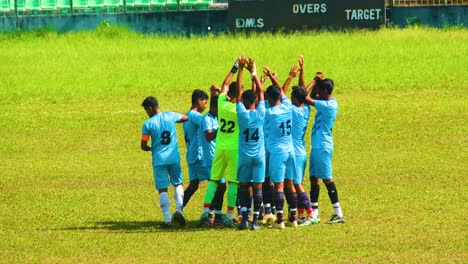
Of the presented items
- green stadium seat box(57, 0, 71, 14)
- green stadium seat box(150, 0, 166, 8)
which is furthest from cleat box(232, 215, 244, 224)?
green stadium seat box(150, 0, 166, 8)

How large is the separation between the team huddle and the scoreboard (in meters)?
29.1

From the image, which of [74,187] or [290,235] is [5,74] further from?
[290,235]

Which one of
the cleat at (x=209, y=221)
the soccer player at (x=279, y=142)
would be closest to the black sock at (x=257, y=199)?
the soccer player at (x=279, y=142)

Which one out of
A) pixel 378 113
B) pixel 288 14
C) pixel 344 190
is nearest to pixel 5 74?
pixel 288 14

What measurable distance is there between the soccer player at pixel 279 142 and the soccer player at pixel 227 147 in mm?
564

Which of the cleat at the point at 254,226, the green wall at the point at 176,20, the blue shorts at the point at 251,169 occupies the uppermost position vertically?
the green wall at the point at 176,20

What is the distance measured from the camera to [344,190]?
2442 centimetres

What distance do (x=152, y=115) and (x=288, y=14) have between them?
1209 inches

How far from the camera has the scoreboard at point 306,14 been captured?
4988 centimetres

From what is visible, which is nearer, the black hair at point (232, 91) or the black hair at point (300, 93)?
the black hair at point (300, 93)

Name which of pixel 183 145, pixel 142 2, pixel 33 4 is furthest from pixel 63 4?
pixel 183 145

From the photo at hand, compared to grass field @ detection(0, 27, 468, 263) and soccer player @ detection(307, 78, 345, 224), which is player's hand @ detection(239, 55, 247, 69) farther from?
grass field @ detection(0, 27, 468, 263)

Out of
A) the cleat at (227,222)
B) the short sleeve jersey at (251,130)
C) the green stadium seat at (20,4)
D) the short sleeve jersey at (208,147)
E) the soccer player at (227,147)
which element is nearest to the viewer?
the short sleeve jersey at (251,130)

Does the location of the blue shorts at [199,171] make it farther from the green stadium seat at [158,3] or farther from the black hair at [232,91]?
the green stadium seat at [158,3]
